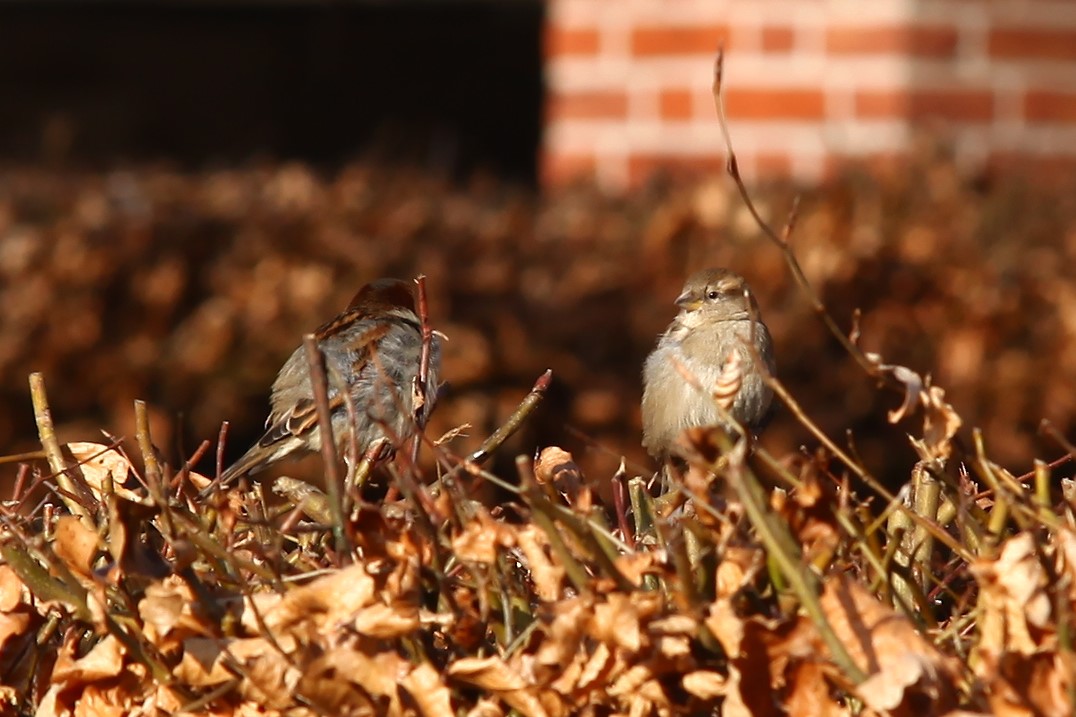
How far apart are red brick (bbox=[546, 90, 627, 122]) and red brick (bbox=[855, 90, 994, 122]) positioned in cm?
116

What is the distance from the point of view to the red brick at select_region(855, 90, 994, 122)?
7.84 meters

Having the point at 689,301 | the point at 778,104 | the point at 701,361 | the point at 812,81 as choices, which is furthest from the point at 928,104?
the point at 701,361

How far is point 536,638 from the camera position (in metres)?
2.24

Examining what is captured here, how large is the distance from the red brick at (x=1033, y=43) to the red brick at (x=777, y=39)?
3.06 ft

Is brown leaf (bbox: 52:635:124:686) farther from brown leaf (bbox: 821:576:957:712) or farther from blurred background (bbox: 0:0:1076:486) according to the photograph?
blurred background (bbox: 0:0:1076:486)

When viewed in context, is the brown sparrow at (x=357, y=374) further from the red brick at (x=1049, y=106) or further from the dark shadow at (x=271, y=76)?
the dark shadow at (x=271, y=76)

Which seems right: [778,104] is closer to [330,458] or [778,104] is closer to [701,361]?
[701,361]

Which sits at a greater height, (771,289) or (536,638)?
(536,638)

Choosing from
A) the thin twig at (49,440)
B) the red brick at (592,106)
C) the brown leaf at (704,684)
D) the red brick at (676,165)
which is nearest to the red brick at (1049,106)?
the red brick at (676,165)

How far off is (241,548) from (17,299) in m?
4.23

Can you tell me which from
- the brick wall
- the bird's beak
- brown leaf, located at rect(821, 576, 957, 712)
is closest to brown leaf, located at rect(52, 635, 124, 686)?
brown leaf, located at rect(821, 576, 957, 712)

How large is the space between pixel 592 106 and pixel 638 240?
1.50 metres

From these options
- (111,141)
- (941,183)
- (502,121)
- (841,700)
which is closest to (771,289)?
(941,183)

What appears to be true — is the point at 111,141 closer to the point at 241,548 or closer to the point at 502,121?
the point at 502,121
